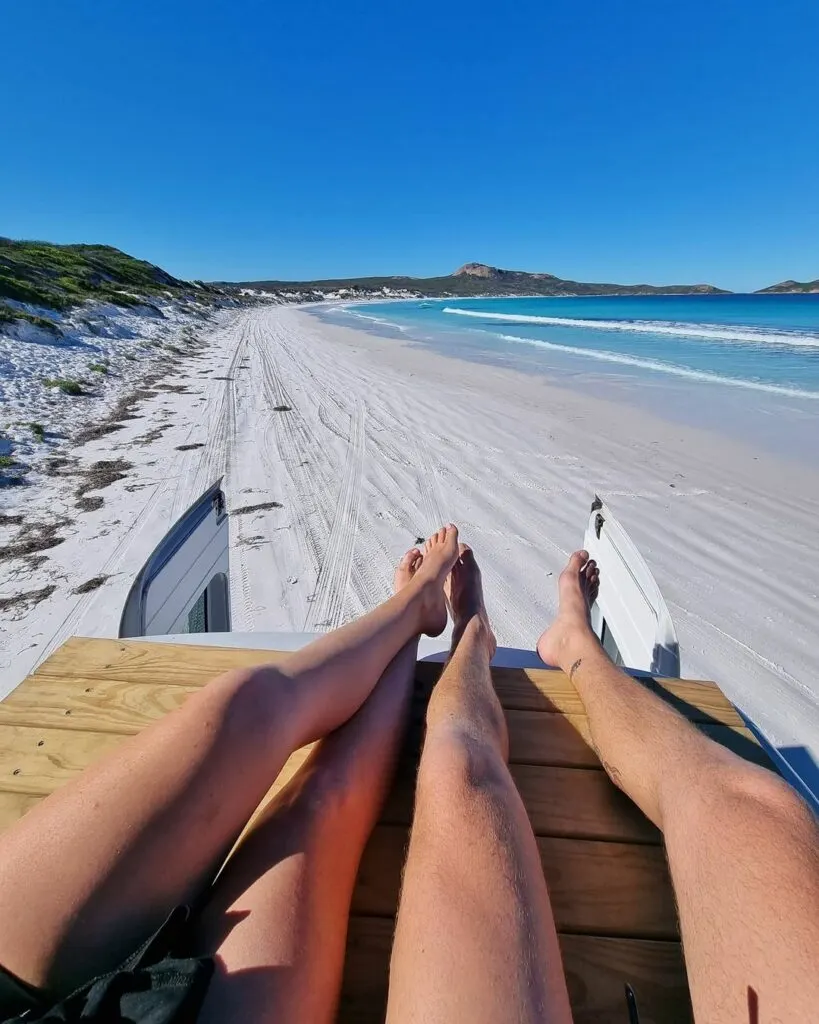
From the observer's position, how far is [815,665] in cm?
249

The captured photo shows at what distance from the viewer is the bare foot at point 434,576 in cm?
201

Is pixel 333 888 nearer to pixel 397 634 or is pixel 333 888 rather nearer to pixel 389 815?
pixel 389 815

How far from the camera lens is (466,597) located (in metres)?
2.44

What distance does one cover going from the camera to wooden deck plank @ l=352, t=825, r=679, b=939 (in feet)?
3.34

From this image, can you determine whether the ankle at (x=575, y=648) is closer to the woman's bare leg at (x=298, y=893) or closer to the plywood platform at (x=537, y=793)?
the plywood platform at (x=537, y=793)

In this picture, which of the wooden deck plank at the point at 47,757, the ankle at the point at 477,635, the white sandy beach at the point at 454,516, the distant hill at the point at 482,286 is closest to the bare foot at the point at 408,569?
the white sandy beach at the point at 454,516

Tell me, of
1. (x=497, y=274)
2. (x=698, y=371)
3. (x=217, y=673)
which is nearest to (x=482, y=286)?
Answer: (x=497, y=274)

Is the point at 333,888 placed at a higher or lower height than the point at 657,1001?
higher

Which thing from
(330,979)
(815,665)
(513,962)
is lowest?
(815,665)

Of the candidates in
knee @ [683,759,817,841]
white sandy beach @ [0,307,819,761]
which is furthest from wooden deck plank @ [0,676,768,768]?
white sandy beach @ [0,307,819,761]

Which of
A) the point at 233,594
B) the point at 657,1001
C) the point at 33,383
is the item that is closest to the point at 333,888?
the point at 657,1001

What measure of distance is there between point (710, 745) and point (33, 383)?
7.84 m

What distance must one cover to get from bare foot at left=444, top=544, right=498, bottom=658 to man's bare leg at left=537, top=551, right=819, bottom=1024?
72cm

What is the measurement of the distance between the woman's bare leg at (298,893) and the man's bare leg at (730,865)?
54 cm
